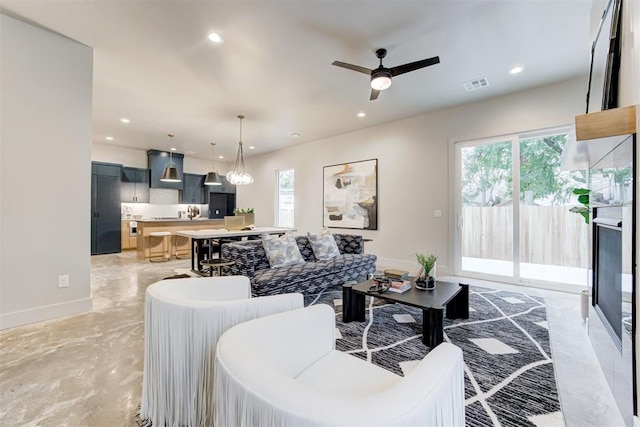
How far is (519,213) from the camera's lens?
410 cm

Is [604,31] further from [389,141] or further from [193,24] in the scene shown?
[389,141]

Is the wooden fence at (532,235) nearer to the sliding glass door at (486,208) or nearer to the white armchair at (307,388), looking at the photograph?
the sliding glass door at (486,208)

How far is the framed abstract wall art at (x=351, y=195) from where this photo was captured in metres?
5.71

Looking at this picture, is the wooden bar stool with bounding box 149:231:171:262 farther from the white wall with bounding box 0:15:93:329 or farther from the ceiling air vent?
the ceiling air vent

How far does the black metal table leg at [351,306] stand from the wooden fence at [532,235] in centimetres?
273

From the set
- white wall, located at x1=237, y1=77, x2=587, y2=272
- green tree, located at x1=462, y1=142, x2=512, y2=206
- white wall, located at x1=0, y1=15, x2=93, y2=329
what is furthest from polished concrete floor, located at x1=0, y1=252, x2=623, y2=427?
white wall, located at x1=237, y1=77, x2=587, y2=272

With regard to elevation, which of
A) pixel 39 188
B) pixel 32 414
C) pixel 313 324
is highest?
pixel 39 188

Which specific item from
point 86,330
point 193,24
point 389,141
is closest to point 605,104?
point 193,24

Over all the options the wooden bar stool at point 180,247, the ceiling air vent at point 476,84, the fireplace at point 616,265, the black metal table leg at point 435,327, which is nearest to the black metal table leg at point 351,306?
the black metal table leg at point 435,327

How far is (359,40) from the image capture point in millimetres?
2848

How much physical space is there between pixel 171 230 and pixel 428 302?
6.13 metres

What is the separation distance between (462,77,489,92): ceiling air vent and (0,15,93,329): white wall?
15.3 feet

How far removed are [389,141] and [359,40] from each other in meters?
2.82

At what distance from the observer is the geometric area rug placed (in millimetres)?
1544
